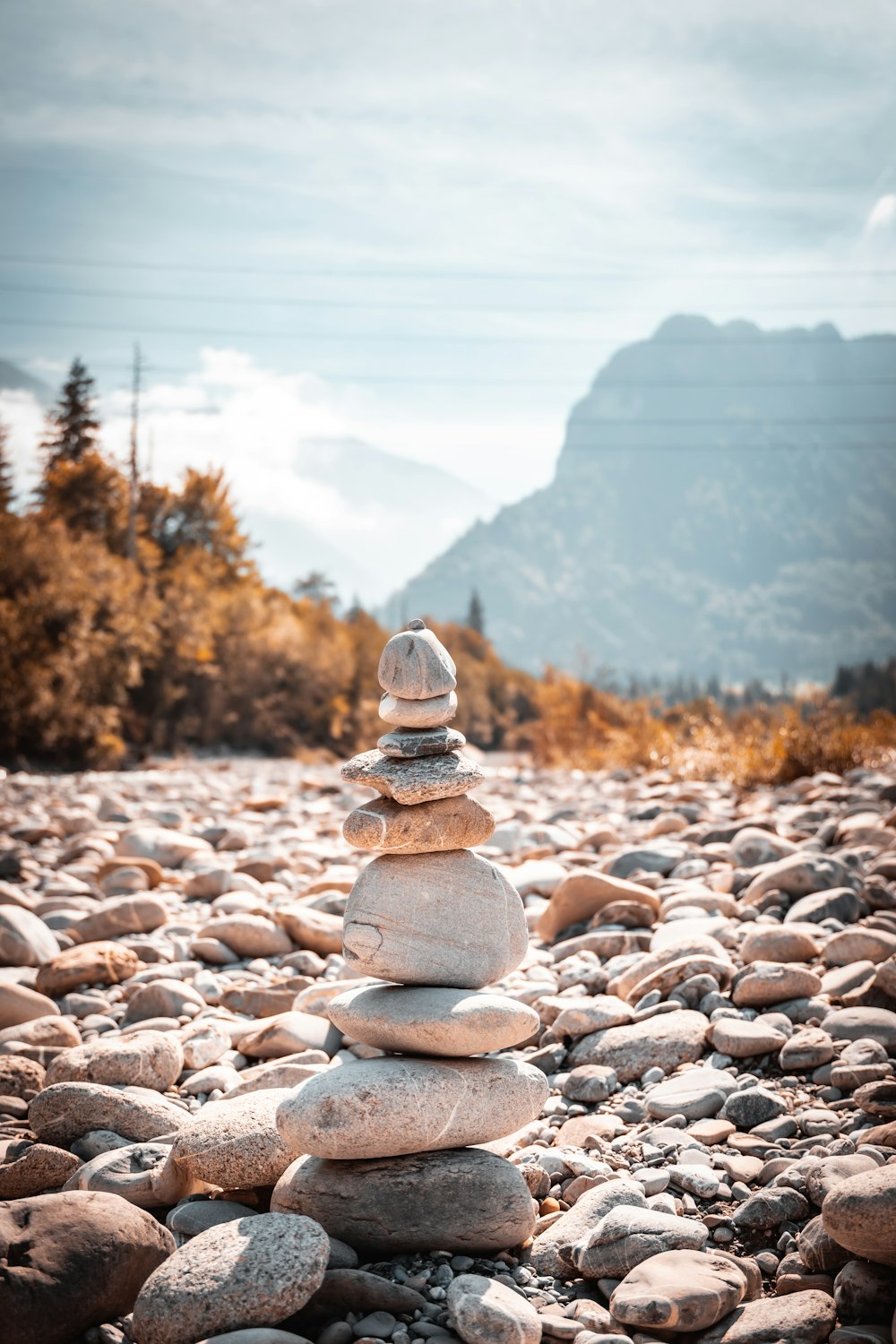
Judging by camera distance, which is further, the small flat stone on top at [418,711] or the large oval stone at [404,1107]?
the small flat stone on top at [418,711]

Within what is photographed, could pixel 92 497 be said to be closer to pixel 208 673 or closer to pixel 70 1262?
pixel 208 673

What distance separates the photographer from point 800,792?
1176cm

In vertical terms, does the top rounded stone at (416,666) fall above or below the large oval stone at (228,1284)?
above

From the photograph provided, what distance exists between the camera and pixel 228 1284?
277 centimetres

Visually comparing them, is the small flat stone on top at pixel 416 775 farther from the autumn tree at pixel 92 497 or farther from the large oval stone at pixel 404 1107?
the autumn tree at pixel 92 497

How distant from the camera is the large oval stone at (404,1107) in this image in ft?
10.9

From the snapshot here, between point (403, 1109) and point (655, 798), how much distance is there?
958 centimetres

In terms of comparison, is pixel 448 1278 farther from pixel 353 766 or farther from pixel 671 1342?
pixel 353 766

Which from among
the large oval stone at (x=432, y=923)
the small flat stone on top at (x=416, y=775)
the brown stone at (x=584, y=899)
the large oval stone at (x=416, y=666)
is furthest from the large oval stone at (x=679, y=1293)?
the brown stone at (x=584, y=899)

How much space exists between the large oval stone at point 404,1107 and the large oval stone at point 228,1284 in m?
0.41

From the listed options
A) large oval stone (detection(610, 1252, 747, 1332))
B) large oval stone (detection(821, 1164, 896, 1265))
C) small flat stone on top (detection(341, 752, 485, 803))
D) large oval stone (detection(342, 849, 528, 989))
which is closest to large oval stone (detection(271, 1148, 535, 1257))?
large oval stone (detection(610, 1252, 747, 1332))

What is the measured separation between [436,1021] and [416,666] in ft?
4.58

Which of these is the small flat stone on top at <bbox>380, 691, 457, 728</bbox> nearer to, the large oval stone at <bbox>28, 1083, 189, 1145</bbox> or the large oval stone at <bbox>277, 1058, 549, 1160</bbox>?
the large oval stone at <bbox>277, 1058, 549, 1160</bbox>

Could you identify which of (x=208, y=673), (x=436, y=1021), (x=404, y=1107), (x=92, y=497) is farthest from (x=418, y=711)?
(x=92, y=497)
